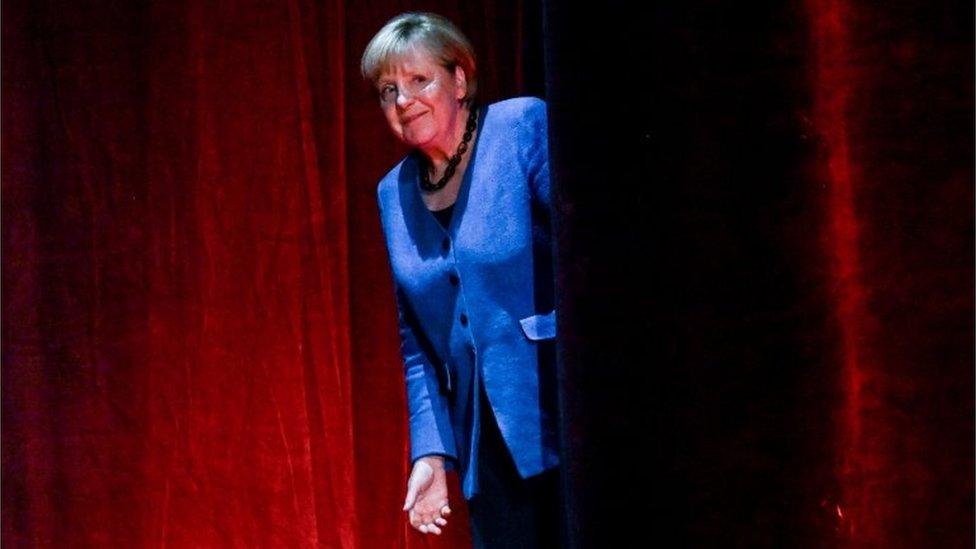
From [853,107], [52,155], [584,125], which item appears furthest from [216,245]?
[853,107]

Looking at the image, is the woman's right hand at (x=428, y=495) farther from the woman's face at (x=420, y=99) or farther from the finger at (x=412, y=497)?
the woman's face at (x=420, y=99)

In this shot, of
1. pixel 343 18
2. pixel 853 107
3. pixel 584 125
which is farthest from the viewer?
pixel 343 18

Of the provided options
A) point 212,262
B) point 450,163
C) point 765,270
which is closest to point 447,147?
point 450,163

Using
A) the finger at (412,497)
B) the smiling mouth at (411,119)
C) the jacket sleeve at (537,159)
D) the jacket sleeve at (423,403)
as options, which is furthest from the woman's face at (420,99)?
the finger at (412,497)

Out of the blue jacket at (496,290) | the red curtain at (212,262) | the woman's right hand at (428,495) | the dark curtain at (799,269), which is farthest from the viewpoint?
the red curtain at (212,262)

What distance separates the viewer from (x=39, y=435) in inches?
109

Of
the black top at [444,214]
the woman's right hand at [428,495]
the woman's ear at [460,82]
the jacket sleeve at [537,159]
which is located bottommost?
the woman's right hand at [428,495]

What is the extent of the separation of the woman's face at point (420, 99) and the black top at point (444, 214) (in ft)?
0.26

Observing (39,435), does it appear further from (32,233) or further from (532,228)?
(532,228)

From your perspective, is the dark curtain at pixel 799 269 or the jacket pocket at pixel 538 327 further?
the jacket pocket at pixel 538 327

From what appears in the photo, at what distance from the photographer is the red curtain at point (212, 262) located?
266 centimetres

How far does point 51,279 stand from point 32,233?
108 millimetres

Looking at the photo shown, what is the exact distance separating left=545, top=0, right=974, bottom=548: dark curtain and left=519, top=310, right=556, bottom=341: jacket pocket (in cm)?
33

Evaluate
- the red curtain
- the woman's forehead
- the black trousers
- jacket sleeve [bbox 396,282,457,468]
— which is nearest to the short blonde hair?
the woman's forehead
